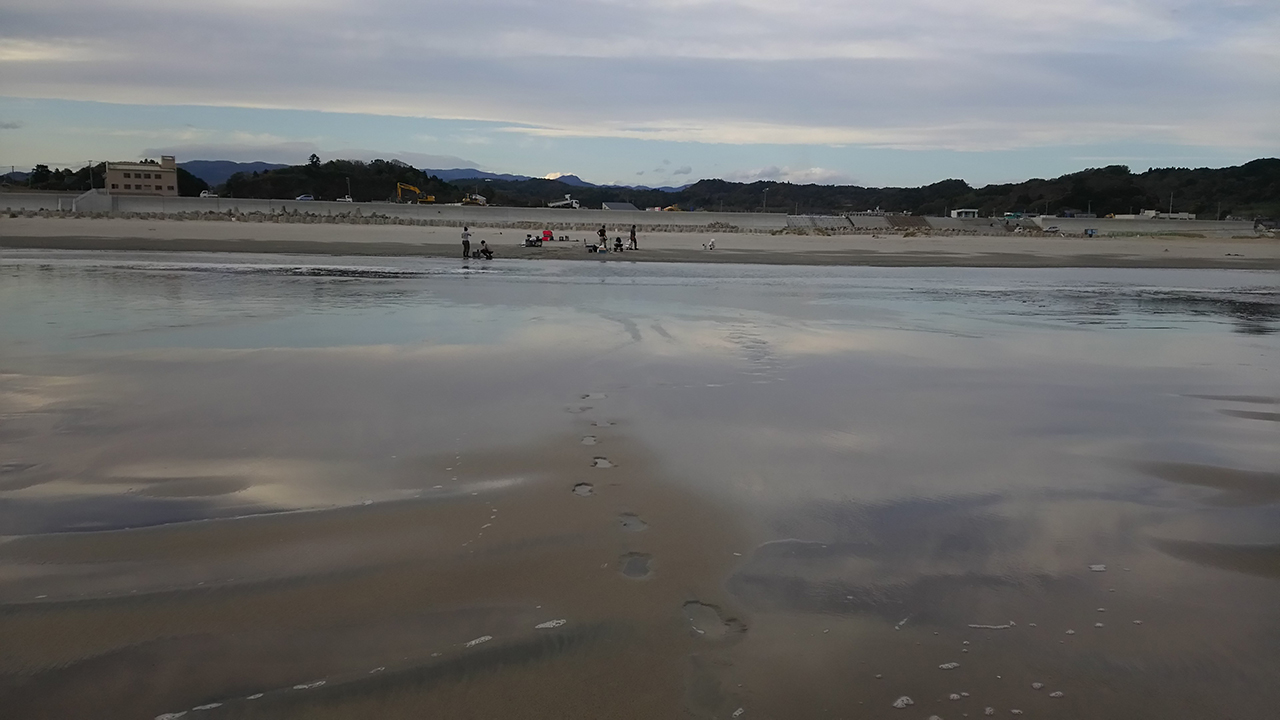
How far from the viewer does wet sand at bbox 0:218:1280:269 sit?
33.9 m

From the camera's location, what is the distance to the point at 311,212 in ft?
204

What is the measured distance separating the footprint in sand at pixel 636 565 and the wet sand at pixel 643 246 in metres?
29.4

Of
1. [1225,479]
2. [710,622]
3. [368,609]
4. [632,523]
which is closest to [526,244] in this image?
[1225,479]

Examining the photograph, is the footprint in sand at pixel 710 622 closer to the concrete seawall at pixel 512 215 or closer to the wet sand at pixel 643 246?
the wet sand at pixel 643 246

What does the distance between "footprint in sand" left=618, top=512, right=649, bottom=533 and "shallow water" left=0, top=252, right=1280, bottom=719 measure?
0.06ft

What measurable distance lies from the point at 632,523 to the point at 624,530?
0.13 metres

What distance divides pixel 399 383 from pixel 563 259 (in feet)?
81.7

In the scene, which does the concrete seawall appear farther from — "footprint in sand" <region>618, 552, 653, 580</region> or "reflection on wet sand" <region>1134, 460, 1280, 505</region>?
"footprint in sand" <region>618, 552, 653, 580</region>

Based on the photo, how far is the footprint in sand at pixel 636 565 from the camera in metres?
4.11

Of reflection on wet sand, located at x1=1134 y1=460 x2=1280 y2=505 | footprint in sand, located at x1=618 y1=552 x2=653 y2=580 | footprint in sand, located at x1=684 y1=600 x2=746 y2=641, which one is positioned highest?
reflection on wet sand, located at x1=1134 y1=460 x2=1280 y2=505

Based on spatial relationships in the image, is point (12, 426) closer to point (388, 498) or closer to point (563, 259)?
point (388, 498)

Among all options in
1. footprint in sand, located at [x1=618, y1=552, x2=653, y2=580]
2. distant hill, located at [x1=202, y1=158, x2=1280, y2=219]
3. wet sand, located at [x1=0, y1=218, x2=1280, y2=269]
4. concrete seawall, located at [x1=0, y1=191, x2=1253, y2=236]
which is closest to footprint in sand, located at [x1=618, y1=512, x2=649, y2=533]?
footprint in sand, located at [x1=618, y1=552, x2=653, y2=580]

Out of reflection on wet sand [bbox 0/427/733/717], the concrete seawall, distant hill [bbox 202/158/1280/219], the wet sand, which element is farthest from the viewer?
distant hill [bbox 202/158/1280/219]

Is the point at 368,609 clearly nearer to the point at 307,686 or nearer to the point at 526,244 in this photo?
the point at 307,686
